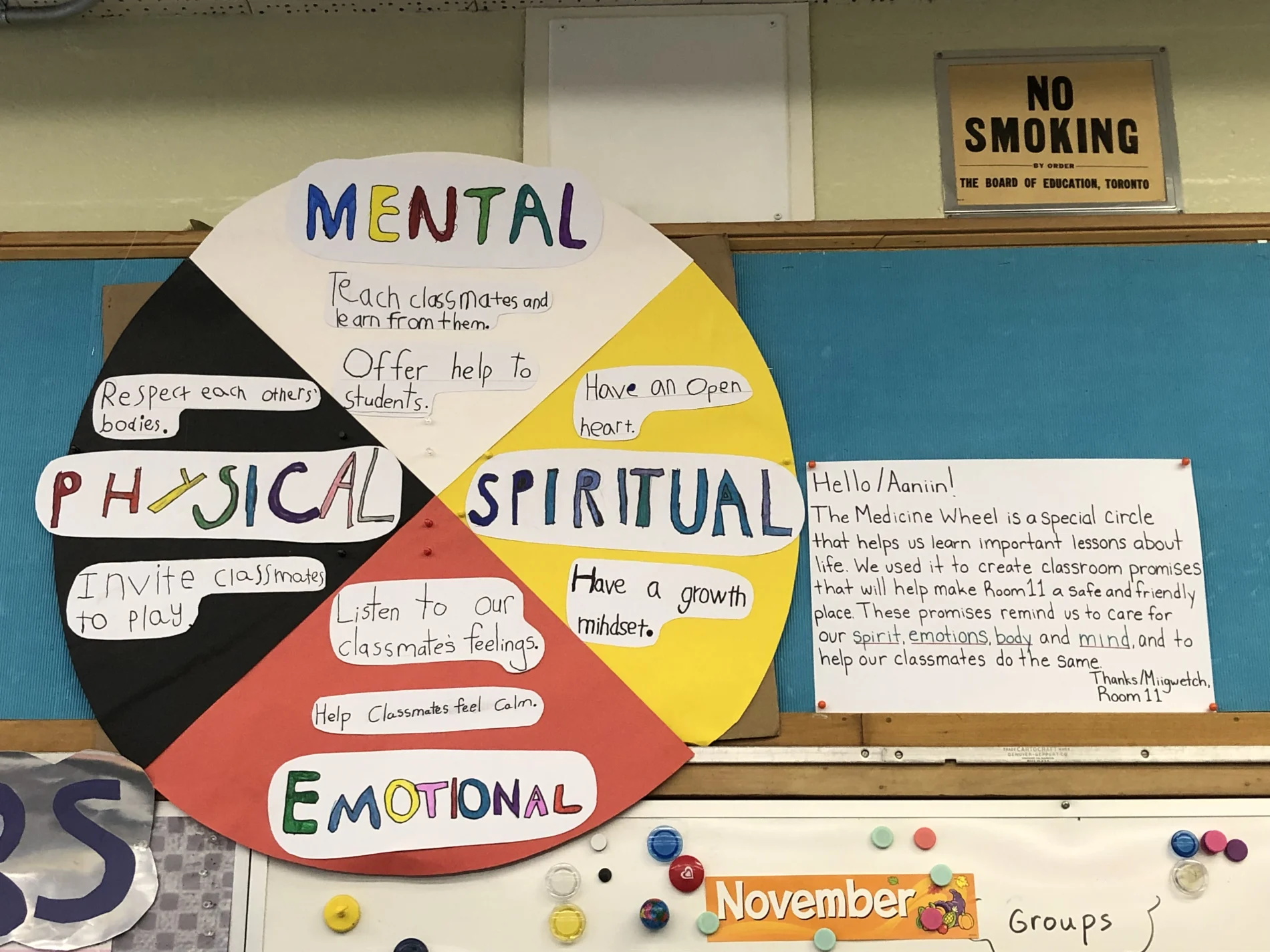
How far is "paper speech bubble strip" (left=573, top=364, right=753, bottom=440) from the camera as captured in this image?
47.6 inches

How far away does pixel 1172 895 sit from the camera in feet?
3.63

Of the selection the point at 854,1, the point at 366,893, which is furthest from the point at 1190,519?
the point at 366,893

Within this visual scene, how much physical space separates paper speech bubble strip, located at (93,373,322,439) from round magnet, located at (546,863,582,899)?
0.71 meters

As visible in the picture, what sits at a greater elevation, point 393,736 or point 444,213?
point 444,213

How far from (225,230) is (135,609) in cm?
55

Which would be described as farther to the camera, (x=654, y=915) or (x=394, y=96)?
(x=394, y=96)

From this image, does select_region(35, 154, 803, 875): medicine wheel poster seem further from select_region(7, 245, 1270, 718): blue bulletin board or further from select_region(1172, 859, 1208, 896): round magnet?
select_region(1172, 859, 1208, 896): round magnet

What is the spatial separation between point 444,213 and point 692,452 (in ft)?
1.65

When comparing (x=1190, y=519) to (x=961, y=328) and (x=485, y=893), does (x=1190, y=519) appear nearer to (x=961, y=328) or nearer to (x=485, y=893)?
(x=961, y=328)

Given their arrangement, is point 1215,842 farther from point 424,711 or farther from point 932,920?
point 424,711

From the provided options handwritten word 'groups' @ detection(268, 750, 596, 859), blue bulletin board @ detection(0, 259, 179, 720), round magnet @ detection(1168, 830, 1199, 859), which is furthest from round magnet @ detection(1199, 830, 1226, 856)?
blue bulletin board @ detection(0, 259, 179, 720)

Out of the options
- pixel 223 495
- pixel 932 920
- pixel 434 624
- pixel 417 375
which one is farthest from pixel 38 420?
pixel 932 920

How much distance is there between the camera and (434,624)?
1165 millimetres

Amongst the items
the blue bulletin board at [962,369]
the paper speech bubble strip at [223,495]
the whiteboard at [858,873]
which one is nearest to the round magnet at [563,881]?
the whiteboard at [858,873]
